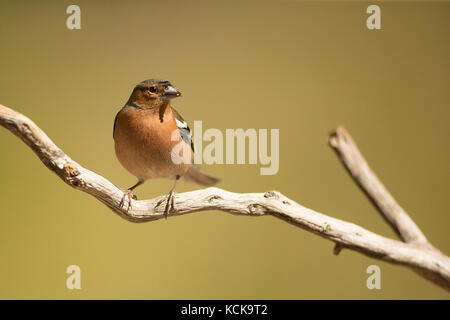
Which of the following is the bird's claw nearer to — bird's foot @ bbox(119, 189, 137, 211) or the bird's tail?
bird's foot @ bbox(119, 189, 137, 211)

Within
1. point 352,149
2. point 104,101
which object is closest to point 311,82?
point 352,149

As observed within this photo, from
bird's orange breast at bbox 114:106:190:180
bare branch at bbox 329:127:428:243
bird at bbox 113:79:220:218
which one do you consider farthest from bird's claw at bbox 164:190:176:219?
bare branch at bbox 329:127:428:243

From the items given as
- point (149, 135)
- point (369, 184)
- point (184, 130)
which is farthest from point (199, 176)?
point (369, 184)

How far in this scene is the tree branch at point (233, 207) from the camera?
1.34 meters

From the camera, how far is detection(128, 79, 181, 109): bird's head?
4.82 ft

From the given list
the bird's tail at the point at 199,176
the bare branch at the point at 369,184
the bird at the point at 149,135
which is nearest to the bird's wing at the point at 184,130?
the bird at the point at 149,135

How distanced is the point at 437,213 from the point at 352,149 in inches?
31.2

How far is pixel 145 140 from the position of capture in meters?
1.49

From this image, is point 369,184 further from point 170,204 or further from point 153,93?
point 153,93

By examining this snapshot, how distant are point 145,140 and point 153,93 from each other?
17 centimetres

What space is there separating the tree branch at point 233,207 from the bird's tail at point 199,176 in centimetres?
21

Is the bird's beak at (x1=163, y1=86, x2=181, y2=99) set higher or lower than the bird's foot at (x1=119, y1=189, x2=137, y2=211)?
higher
